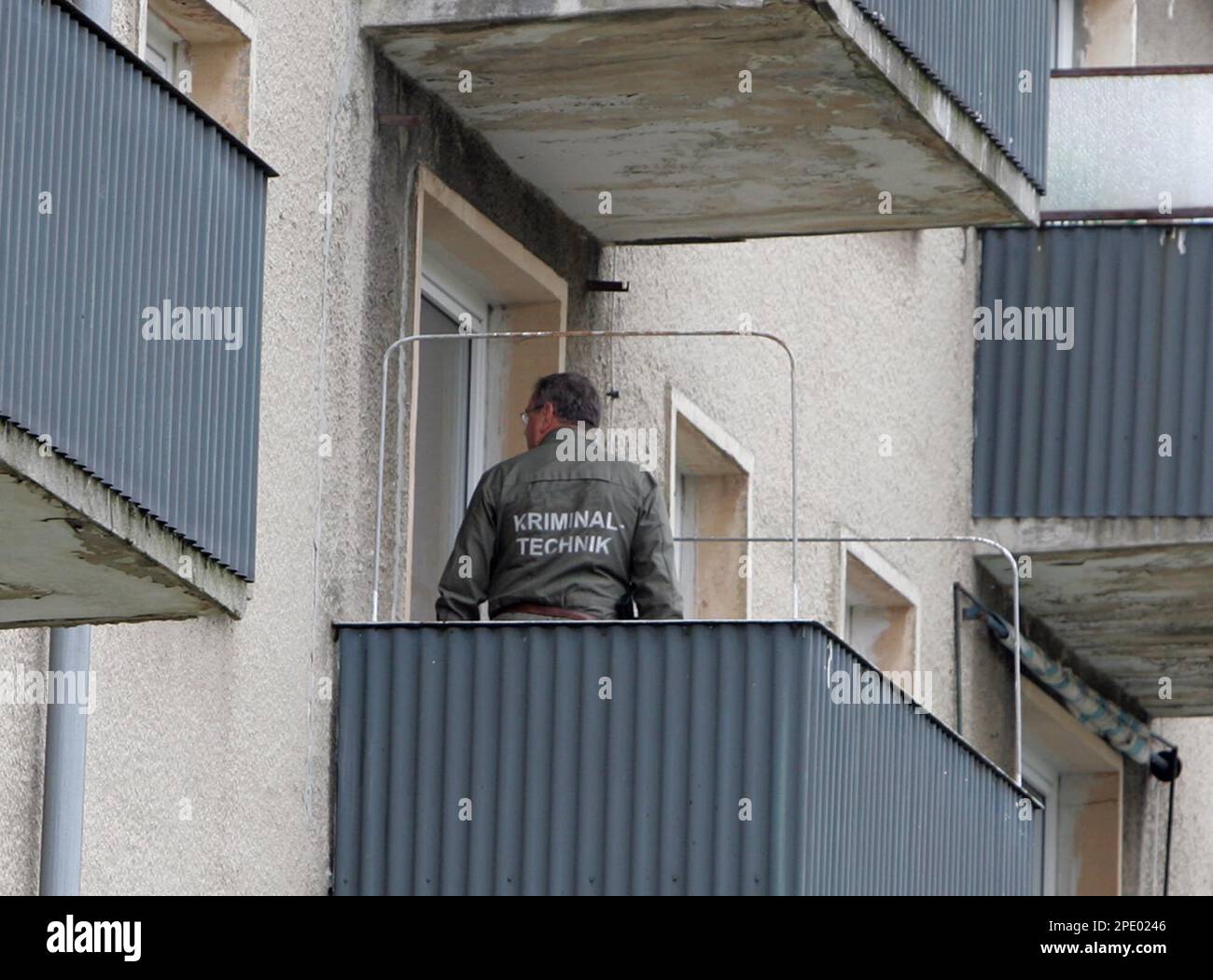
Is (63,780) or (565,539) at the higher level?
(565,539)

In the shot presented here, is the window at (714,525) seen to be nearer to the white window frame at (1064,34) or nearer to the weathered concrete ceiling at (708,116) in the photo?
the weathered concrete ceiling at (708,116)

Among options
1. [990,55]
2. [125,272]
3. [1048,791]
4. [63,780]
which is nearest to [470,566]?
[63,780]

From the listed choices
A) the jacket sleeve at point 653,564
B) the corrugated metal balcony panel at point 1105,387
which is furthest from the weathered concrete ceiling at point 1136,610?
the jacket sleeve at point 653,564

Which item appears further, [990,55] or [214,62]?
[990,55]

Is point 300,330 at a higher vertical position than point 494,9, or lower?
lower

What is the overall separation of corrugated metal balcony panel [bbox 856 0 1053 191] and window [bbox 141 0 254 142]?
2075mm

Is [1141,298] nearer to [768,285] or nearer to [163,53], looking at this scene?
[768,285]

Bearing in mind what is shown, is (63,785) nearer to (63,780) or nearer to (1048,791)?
(63,780)

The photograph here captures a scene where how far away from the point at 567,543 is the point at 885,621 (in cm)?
604

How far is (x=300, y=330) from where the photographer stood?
1095cm

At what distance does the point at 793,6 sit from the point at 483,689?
2317mm

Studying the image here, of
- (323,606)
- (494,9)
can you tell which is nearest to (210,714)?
(323,606)

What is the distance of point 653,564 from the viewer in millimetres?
11062

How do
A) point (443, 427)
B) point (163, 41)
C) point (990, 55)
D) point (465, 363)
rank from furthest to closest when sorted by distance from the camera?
point (990, 55) < point (465, 363) < point (443, 427) < point (163, 41)
